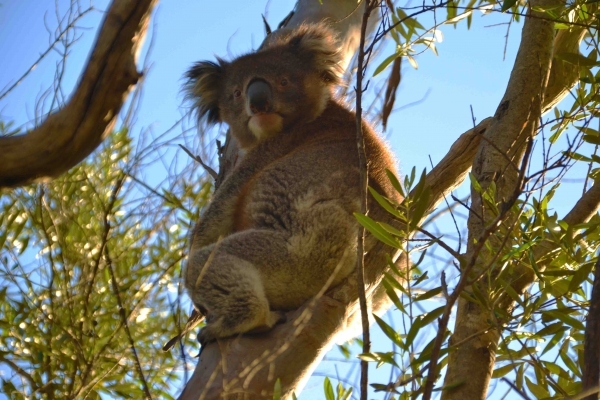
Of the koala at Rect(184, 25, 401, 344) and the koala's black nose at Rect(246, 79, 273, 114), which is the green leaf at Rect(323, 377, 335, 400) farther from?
the koala's black nose at Rect(246, 79, 273, 114)

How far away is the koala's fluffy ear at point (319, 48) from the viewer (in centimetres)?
437

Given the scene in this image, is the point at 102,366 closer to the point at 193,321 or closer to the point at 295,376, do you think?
the point at 193,321

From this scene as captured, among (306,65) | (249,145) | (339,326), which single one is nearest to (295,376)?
(339,326)

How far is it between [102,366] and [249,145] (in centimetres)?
167

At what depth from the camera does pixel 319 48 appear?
4375mm

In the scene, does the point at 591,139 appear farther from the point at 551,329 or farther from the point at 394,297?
the point at 394,297

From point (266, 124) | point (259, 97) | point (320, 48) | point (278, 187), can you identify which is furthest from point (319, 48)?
point (278, 187)

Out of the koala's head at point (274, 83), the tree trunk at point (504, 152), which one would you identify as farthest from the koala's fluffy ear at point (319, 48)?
the tree trunk at point (504, 152)

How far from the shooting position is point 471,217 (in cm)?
257

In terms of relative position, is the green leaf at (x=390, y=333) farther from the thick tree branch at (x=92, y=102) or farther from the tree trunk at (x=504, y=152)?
the thick tree branch at (x=92, y=102)

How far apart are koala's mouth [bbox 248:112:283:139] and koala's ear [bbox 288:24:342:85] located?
566 millimetres

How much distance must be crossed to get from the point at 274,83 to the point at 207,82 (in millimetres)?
666

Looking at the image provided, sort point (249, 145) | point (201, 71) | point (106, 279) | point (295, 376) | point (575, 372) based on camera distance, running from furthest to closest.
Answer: point (201, 71) → point (249, 145) → point (106, 279) → point (295, 376) → point (575, 372)

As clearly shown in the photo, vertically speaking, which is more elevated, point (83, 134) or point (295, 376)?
point (83, 134)
